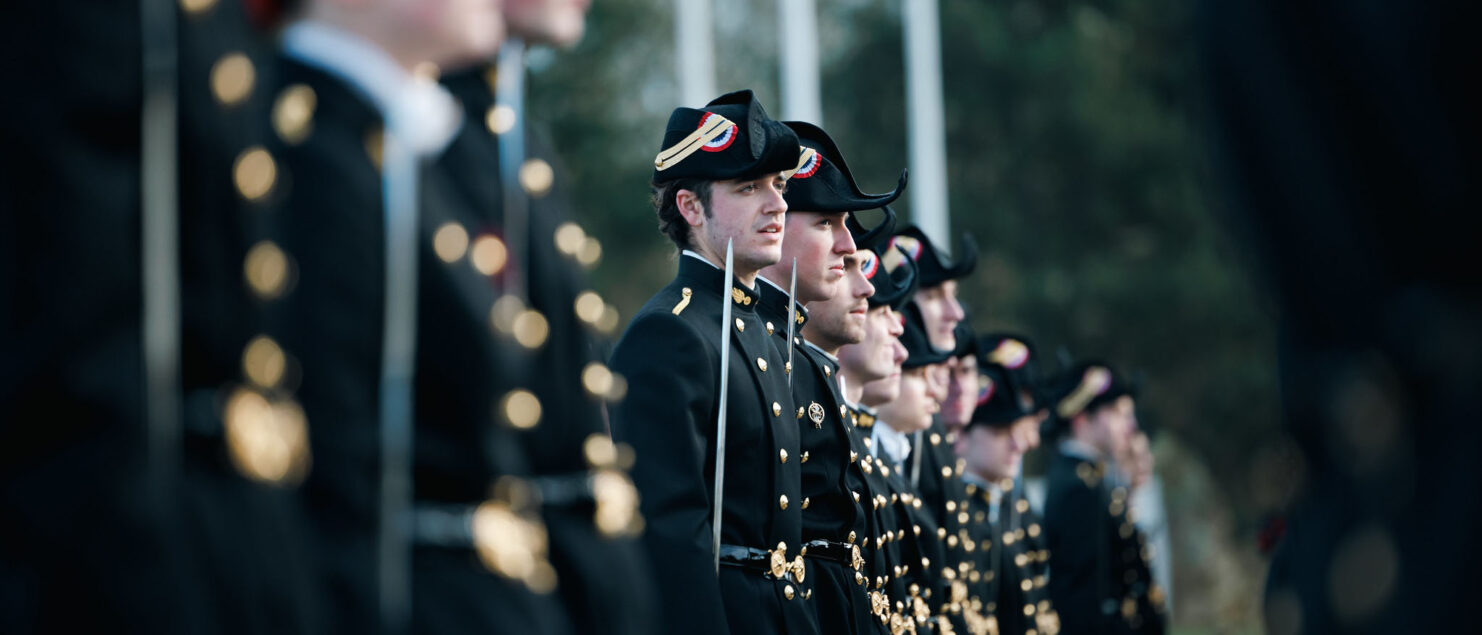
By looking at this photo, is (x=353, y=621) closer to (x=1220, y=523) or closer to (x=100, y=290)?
(x=100, y=290)

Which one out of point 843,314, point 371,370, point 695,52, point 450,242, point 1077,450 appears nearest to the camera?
point 371,370

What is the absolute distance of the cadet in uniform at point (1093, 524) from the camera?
11.3 meters

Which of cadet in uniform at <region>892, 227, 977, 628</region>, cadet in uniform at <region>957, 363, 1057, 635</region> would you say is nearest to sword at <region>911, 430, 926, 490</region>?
cadet in uniform at <region>892, 227, 977, 628</region>

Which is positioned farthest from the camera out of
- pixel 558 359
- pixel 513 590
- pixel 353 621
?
pixel 558 359

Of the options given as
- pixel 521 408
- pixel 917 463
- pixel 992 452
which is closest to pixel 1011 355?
pixel 992 452

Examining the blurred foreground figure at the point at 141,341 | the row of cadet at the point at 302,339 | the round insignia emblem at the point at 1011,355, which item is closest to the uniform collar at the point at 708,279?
the row of cadet at the point at 302,339

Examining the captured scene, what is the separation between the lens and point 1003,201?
28141 mm

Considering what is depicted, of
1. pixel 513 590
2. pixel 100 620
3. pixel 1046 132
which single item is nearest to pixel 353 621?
pixel 513 590

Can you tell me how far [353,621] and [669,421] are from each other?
229cm

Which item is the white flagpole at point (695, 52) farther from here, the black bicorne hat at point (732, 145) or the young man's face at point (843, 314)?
the black bicorne hat at point (732, 145)

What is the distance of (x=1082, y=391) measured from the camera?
1194 cm

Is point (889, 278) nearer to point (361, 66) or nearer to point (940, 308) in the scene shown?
point (940, 308)

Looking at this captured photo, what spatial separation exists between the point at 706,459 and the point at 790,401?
45 cm

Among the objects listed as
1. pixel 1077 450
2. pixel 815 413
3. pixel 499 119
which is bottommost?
pixel 1077 450
